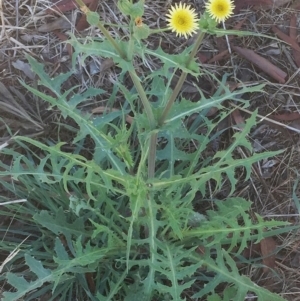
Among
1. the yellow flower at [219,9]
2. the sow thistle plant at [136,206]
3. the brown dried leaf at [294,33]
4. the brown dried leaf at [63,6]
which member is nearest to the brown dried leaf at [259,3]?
the brown dried leaf at [294,33]

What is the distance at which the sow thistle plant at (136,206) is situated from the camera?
1.04 meters

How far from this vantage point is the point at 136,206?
99 centimetres

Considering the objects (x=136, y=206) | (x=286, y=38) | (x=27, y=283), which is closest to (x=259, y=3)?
(x=286, y=38)

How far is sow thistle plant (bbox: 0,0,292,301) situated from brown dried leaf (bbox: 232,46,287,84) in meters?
0.21

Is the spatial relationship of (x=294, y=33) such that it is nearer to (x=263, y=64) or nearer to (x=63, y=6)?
(x=263, y=64)

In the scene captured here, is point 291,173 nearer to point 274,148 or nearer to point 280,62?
point 274,148

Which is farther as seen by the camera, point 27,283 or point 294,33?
point 294,33

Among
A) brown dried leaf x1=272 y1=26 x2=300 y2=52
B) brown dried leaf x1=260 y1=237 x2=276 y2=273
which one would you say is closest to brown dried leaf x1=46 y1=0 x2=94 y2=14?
brown dried leaf x1=272 y1=26 x2=300 y2=52

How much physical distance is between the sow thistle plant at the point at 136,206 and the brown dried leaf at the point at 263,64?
0.70 ft

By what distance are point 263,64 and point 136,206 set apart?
76 centimetres

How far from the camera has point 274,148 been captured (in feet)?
5.05

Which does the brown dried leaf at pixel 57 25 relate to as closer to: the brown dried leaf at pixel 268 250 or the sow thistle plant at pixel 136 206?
the sow thistle plant at pixel 136 206

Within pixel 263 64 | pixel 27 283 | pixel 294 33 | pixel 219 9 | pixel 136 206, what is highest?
pixel 294 33

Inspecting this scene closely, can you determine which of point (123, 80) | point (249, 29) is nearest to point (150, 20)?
point (123, 80)
